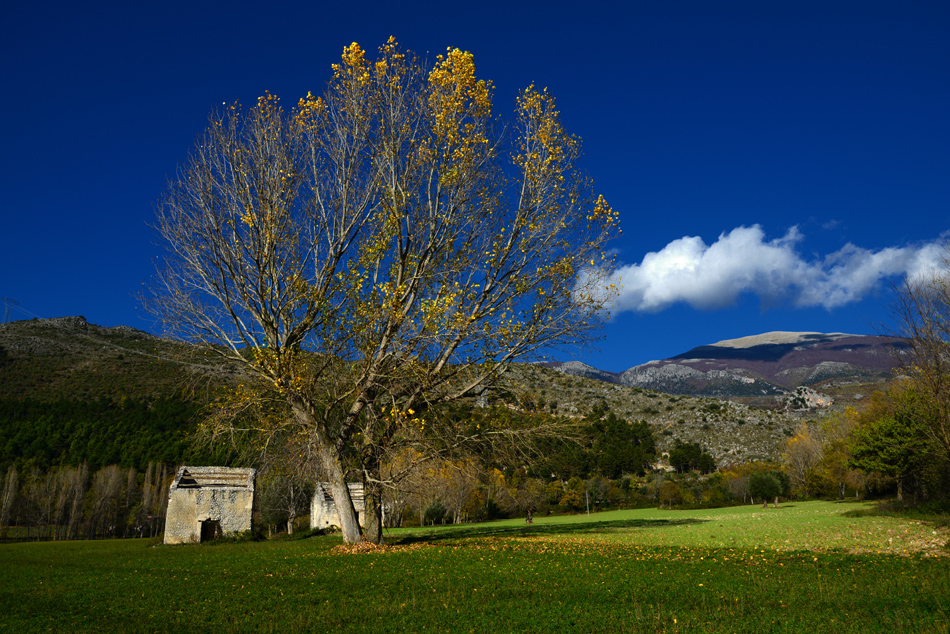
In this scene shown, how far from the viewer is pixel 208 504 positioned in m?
28.4

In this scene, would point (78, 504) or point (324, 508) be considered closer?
point (324, 508)

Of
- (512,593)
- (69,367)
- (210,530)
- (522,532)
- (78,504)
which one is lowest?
(522,532)

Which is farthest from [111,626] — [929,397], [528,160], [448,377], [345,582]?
[929,397]

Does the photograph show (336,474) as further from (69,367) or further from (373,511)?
(69,367)

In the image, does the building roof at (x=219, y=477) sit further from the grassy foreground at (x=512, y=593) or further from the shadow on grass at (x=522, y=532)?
the grassy foreground at (x=512, y=593)

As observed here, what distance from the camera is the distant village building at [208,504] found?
27.5 m

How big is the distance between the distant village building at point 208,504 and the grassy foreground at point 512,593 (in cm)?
1470

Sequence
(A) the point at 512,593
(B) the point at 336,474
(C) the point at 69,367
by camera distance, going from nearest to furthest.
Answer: (A) the point at 512,593 < (B) the point at 336,474 < (C) the point at 69,367

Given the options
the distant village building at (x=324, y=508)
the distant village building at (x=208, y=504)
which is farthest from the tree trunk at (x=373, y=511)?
the distant village building at (x=324, y=508)

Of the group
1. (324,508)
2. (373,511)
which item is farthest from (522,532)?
(324,508)

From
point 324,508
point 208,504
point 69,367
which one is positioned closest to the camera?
point 208,504

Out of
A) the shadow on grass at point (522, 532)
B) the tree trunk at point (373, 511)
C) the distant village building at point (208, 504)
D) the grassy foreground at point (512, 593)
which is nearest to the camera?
the grassy foreground at point (512, 593)

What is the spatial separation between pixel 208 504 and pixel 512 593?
84.4ft

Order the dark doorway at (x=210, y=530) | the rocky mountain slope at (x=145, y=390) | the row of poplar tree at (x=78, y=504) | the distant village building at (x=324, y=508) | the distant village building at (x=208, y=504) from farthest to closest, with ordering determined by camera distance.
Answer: the rocky mountain slope at (x=145, y=390)
the row of poplar tree at (x=78, y=504)
the distant village building at (x=324, y=508)
the dark doorway at (x=210, y=530)
the distant village building at (x=208, y=504)
